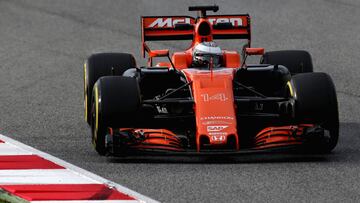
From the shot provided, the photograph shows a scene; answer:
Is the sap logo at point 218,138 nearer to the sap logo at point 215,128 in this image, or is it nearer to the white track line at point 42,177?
the sap logo at point 215,128

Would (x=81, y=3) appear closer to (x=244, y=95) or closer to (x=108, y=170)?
(x=244, y=95)

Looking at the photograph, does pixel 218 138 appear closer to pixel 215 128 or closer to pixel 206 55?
pixel 215 128

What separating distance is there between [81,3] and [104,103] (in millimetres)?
9197

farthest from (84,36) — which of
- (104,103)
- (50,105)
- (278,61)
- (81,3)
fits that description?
(104,103)

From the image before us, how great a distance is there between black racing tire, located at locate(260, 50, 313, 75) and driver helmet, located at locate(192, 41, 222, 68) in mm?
927

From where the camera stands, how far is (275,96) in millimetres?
15750

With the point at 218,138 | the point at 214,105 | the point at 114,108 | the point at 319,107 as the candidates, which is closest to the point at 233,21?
the point at 214,105

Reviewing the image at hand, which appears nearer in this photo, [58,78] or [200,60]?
[200,60]

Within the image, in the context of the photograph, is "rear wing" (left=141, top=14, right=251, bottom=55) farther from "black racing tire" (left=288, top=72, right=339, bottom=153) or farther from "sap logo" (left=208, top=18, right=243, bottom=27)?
"black racing tire" (left=288, top=72, right=339, bottom=153)

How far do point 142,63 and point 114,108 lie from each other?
18.7ft

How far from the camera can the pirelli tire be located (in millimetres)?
14359

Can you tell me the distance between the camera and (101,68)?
53.2ft

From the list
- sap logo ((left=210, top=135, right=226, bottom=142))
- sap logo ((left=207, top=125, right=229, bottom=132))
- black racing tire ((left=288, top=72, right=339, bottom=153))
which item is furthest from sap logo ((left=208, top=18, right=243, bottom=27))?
sap logo ((left=210, top=135, right=226, bottom=142))

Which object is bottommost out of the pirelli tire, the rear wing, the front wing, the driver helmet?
the front wing
